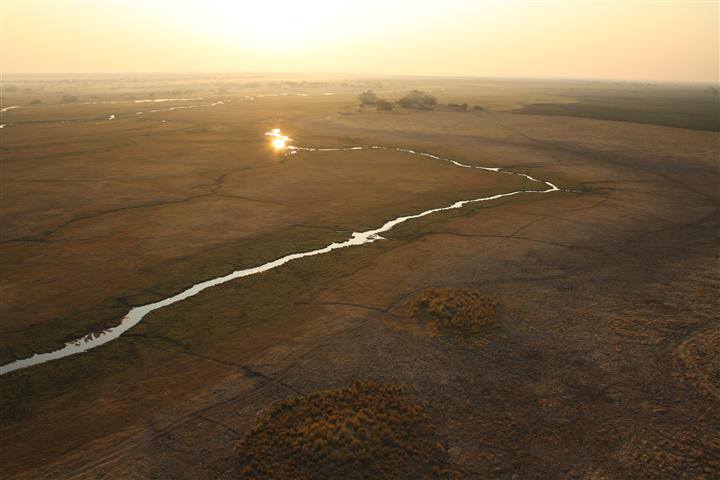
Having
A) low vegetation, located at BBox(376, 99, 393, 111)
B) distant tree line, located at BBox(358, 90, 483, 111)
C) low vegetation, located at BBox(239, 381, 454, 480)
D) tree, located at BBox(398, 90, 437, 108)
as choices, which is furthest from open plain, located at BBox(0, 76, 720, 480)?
tree, located at BBox(398, 90, 437, 108)

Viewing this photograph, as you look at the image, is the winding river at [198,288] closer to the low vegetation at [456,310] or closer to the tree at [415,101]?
the low vegetation at [456,310]

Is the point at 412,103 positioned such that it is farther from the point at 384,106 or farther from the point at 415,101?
the point at 384,106

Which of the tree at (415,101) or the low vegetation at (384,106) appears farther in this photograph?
the tree at (415,101)

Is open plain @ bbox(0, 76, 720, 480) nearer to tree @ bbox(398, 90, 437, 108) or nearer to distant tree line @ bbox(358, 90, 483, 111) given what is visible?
distant tree line @ bbox(358, 90, 483, 111)

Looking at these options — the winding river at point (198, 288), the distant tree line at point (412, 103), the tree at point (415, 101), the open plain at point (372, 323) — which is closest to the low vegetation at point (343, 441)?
the open plain at point (372, 323)

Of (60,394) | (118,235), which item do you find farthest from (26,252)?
(60,394)

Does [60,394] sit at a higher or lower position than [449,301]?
lower

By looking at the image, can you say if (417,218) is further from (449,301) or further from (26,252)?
(26,252)
